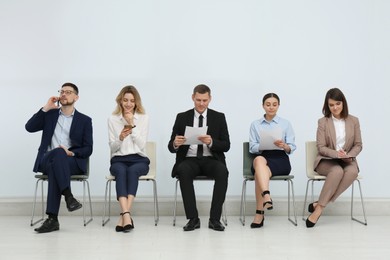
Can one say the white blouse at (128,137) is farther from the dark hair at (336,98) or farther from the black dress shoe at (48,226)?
the dark hair at (336,98)

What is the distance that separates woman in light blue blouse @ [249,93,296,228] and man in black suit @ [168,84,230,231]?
0.98ft

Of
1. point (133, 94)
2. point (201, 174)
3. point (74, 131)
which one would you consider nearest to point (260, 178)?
point (201, 174)

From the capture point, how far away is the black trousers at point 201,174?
472 centimetres

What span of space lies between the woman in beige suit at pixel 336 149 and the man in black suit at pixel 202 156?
0.86m

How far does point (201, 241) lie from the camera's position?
4.14 meters

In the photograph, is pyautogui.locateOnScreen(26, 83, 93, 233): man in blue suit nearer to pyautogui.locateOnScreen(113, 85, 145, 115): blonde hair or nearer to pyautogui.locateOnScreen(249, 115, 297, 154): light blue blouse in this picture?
pyautogui.locateOnScreen(113, 85, 145, 115): blonde hair

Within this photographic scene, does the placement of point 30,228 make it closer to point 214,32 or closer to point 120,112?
point 120,112

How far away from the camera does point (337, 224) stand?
16.5 feet

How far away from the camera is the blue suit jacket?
16.3 feet

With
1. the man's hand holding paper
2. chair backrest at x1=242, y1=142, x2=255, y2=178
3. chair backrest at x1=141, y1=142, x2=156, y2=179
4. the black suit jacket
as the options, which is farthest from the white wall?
the man's hand holding paper

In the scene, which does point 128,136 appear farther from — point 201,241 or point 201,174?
point 201,241

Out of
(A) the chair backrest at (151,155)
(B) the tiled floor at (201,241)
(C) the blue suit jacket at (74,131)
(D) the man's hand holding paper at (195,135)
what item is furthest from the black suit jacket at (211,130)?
(C) the blue suit jacket at (74,131)

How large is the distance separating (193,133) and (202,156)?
0.33 metres

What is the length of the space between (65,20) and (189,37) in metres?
1.40
